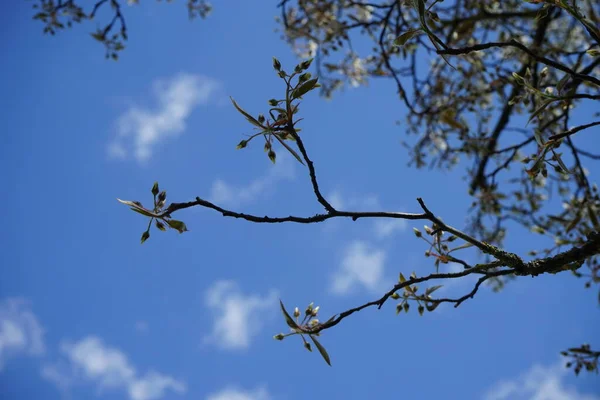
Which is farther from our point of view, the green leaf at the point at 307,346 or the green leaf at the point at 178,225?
the green leaf at the point at 307,346

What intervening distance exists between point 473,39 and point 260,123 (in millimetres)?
5418

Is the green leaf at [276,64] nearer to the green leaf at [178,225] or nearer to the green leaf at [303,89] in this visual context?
the green leaf at [303,89]

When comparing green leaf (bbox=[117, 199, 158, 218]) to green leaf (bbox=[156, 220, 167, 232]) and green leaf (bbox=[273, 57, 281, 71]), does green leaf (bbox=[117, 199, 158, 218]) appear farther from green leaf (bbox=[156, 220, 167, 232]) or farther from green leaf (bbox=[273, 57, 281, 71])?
green leaf (bbox=[273, 57, 281, 71])

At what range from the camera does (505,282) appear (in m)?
6.92

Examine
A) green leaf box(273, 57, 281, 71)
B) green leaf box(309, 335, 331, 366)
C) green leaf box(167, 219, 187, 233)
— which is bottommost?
green leaf box(309, 335, 331, 366)

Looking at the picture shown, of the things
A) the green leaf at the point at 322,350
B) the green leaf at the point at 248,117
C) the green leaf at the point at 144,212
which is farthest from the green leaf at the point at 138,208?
the green leaf at the point at 322,350

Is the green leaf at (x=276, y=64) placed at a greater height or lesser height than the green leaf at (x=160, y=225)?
greater

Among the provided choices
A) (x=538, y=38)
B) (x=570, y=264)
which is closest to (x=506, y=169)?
(x=538, y=38)

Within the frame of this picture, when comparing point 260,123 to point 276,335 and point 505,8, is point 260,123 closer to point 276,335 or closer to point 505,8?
point 276,335

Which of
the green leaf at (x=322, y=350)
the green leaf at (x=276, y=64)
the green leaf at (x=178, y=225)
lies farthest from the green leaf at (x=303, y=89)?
the green leaf at (x=322, y=350)

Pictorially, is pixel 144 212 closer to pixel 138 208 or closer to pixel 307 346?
pixel 138 208

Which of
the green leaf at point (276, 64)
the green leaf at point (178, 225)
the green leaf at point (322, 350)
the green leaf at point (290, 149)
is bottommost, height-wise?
the green leaf at point (322, 350)

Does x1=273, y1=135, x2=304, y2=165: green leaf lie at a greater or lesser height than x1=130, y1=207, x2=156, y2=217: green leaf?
greater

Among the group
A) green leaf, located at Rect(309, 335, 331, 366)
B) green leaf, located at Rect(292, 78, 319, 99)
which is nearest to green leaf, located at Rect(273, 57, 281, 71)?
green leaf, located at Rect(292, 78, 319, 99)
